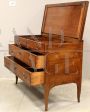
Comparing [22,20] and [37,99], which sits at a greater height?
[22,20]

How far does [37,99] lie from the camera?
2254 mm

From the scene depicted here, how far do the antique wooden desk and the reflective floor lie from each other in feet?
0.61

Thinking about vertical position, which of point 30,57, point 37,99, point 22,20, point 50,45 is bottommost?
point 37,99

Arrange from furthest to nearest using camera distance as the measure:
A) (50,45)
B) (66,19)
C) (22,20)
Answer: (22,20) < (66,19) < (50,45)

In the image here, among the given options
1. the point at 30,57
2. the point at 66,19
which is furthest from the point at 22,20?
the point at 30,57

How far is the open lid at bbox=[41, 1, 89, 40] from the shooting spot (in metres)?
1.98

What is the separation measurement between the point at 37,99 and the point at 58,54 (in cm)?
60

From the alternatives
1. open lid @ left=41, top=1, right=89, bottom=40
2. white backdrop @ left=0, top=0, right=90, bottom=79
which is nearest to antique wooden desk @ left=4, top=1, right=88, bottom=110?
open lid @ left=41, top=1, right=89, bottom=40

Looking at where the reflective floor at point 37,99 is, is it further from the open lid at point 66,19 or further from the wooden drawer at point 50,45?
the open lid at point 66,19

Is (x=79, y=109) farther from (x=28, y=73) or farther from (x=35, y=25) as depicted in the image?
(x=35, y=25)

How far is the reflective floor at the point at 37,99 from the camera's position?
6.70 ft

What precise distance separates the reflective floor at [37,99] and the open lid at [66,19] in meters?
0.67

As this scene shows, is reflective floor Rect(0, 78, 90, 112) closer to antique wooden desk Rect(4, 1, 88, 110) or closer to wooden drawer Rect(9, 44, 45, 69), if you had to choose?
antique wooden desk Rect(4, 1, 88, 110)

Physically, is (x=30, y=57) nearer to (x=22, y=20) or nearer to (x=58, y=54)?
(x=58, y=54)
